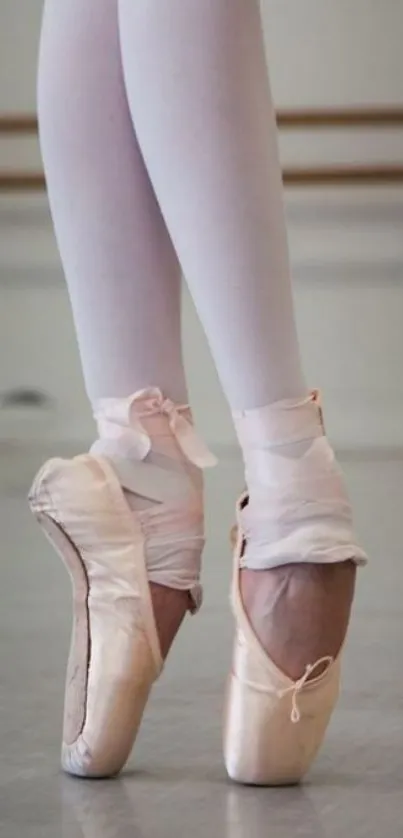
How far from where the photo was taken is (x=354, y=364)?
261 cm

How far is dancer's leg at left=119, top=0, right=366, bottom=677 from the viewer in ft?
1.74

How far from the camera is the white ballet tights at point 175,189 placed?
532 mm

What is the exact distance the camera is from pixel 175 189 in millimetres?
542

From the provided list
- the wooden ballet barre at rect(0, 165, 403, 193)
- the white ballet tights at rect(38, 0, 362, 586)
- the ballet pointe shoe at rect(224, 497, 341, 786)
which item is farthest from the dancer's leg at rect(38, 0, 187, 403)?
the wooden ballet barre at rect(0, 165, 403, 193)

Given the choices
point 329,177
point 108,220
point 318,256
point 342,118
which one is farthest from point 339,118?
point 108,220

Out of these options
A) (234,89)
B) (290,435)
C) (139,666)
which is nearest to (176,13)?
(234,89)

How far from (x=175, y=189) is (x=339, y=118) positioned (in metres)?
2.07

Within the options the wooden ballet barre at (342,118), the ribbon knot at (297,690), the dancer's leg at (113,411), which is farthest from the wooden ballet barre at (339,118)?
the ribbon knot at (297,690)

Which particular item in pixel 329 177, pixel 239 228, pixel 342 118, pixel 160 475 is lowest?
pixel 160 475

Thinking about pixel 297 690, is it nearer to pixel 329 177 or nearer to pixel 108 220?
pixel 108 220

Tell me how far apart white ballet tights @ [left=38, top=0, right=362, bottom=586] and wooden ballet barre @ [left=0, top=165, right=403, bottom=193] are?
196 cm

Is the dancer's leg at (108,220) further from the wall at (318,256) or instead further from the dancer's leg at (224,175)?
the wall at (318,256)

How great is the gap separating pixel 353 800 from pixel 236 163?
275 millimetres

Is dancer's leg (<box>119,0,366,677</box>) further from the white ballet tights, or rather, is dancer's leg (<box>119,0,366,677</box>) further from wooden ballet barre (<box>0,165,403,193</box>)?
wooden ballet barre (<box>0,165,403,193</box>)
